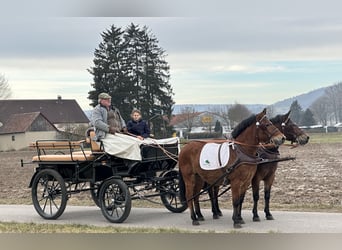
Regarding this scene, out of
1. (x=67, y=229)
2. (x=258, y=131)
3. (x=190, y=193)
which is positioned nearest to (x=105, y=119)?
(x=190, y=193)

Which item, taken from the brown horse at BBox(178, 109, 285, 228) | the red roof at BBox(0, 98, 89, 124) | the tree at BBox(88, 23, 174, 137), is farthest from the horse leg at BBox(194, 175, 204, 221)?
the red roof at BBox(0, 98, 89, 124)

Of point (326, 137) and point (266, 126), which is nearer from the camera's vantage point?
point (266, 126)

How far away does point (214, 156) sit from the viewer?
811 centimetres

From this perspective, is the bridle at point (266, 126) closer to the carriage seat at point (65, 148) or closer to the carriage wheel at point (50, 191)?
the carriage seat at point (65, 148)

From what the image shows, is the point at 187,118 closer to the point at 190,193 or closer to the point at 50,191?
the point at 50,191

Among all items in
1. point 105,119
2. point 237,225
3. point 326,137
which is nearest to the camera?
point 237,225

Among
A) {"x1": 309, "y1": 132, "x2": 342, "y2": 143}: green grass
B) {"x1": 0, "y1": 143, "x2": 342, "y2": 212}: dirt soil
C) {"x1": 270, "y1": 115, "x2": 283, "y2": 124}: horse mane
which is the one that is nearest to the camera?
{"x1": 270, "y1": 115, "x2": 283, "y2": 124}: horse mane

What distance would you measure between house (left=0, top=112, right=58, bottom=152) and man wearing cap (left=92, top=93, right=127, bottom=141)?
5241 cm

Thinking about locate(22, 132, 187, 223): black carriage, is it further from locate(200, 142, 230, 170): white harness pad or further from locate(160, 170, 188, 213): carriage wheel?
locate(200, 142, 230, 170): white harness pad

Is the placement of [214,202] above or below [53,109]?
below

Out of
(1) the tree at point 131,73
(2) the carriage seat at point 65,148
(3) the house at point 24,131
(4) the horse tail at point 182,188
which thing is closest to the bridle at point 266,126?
(4) the horse tail at point 182,188

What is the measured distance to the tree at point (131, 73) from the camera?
129 feet

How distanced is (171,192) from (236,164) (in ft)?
6.35

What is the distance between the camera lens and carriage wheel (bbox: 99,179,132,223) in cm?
858
